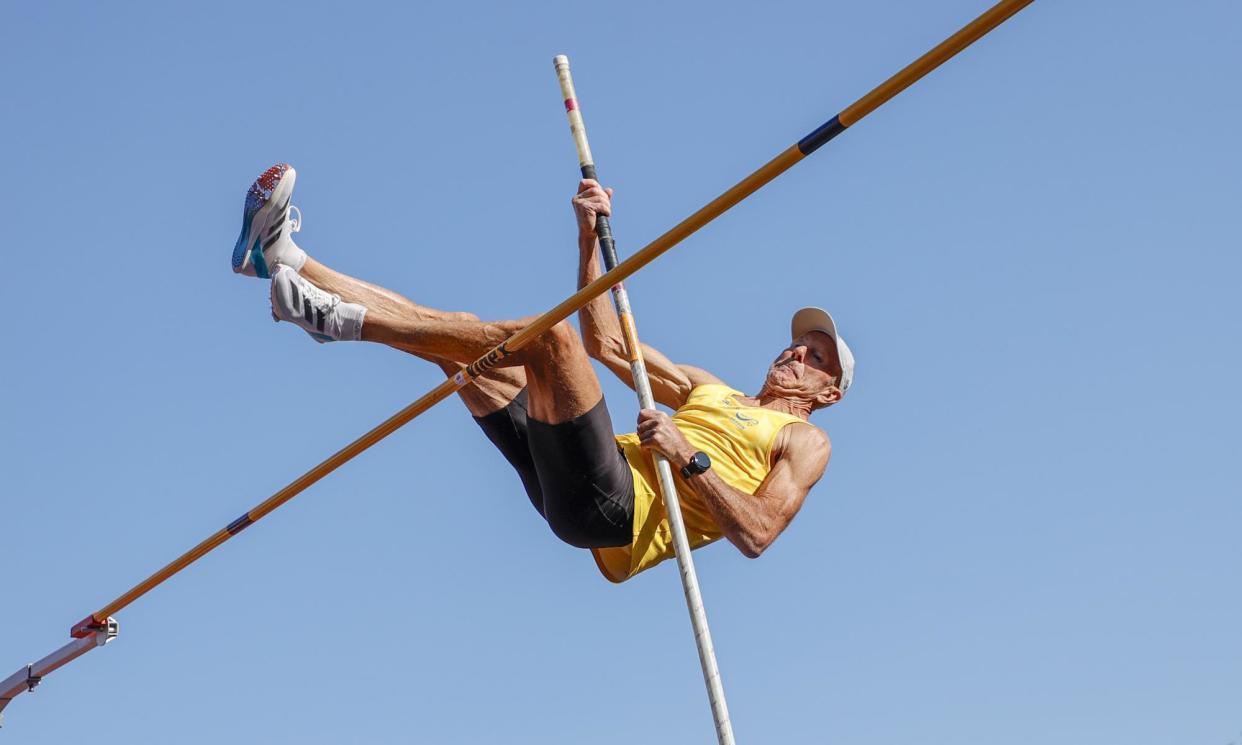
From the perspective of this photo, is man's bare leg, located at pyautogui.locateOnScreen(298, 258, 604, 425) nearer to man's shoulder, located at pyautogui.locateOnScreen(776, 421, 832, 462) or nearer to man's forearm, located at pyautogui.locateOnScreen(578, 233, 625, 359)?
man's shoulder, located at pyautogui.locateOnScreen(776, 421, 832, 462)

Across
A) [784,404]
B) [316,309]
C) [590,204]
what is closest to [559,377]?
[316,309]

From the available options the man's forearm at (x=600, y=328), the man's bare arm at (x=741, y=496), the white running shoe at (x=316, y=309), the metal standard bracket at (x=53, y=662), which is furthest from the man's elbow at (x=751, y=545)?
the metal standard bracket at (x=53, y=662)

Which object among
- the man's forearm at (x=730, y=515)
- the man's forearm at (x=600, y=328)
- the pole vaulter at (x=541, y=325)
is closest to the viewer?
the pole vaulter at (x=541, y=325)

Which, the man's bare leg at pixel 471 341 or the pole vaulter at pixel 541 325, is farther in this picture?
the man's bare leg at pixel 471 341

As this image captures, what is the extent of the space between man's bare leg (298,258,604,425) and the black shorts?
9 centimetres

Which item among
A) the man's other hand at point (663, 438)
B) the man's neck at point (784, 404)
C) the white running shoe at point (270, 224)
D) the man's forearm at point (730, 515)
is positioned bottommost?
the man's forearm at point (730, 515)

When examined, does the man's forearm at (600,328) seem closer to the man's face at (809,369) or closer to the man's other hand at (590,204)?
the man's other hand at (590,204)

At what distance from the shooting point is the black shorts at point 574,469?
725cm

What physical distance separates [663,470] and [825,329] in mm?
1733

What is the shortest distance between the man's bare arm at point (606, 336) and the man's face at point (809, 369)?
0.31m

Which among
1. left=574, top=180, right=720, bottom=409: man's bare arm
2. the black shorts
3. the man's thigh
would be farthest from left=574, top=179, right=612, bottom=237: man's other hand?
the man's thigh

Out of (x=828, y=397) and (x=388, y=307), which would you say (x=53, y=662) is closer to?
(x=388, y=307)

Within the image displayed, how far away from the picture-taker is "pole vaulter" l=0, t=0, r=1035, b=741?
19.1ft

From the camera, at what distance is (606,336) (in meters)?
8.58
